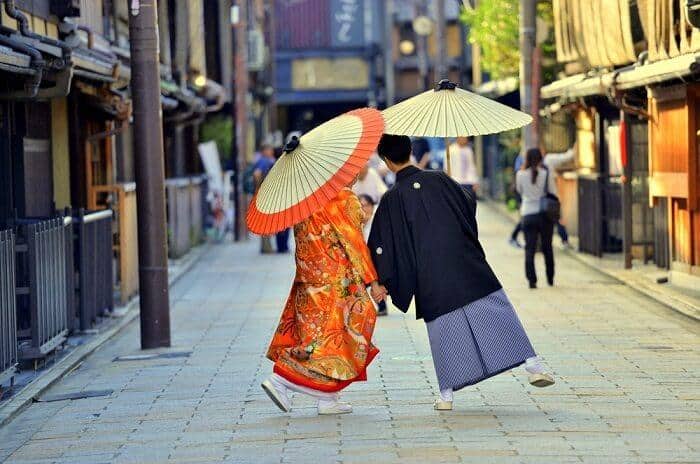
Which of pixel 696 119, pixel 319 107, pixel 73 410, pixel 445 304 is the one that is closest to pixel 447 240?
pixel 445 304

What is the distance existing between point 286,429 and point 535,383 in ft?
5.32

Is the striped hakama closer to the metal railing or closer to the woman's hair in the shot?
the metal railing

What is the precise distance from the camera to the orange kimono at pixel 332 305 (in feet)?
32.5

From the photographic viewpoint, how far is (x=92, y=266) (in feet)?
53.6

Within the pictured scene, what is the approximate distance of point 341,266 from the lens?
32.8ft

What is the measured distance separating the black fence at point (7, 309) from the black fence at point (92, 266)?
3.76 m

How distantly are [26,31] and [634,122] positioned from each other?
34.5 feet

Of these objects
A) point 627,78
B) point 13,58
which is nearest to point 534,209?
point 627,78

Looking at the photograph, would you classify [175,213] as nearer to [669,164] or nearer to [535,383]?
[669,164]

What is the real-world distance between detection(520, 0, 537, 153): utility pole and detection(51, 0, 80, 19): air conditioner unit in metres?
10.9

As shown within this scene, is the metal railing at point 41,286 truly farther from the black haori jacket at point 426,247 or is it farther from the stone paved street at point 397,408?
the black haori jacket at point 426,247

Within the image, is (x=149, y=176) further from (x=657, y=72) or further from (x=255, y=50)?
(x=255, y=50)

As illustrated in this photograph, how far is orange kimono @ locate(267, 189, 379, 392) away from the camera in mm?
9914

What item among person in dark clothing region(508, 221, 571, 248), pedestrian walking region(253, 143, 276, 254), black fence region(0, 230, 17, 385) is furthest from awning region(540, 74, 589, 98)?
black fence region(0, 230, 17, 385)
